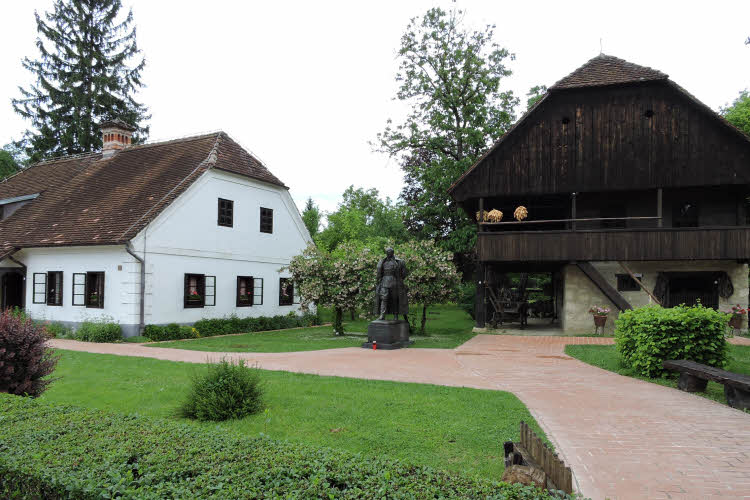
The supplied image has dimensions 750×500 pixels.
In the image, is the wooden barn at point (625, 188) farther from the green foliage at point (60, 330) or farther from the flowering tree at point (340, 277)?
the green foliage at point (60, 330)

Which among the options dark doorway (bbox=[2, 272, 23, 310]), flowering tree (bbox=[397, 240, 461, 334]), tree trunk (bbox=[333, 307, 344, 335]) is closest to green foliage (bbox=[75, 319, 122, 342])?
dark doorway (bbox=[2, 272, 23, 310])

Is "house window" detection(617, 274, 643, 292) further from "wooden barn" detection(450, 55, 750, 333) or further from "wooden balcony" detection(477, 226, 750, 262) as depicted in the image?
"wooden balcony" detection(477, 226, 750, 262)

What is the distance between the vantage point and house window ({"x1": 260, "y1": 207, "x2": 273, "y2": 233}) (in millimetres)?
24469

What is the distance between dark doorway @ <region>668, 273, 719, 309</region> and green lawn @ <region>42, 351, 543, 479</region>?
14536 millimetres

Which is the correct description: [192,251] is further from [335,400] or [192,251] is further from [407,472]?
[407,472]

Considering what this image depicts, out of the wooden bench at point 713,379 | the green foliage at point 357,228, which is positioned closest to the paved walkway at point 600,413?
the wooden bench at point 713,379

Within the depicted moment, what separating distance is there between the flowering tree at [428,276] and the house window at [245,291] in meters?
8.35

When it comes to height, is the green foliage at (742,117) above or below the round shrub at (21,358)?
above

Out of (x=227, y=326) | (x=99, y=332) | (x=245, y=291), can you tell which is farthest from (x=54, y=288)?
(x=245, y=291)

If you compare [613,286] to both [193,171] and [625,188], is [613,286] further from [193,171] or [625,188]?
[193,171]

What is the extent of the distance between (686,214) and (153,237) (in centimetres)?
1991

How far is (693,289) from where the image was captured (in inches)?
786

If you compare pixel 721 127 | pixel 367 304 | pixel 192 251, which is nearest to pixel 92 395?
pixel 367 304

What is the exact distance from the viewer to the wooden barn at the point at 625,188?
18547 mm
